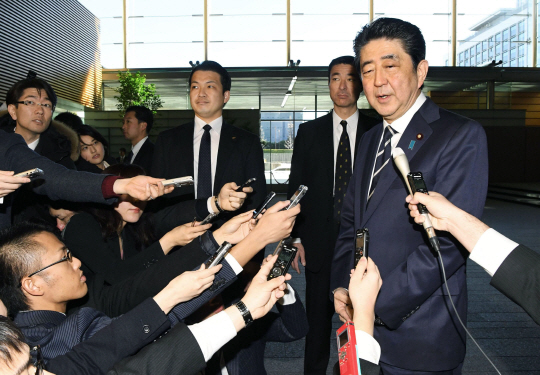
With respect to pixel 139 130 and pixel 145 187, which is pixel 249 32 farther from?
pixel 145 187

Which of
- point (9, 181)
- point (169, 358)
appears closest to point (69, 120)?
point (9, 181)

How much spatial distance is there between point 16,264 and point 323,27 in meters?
13.8

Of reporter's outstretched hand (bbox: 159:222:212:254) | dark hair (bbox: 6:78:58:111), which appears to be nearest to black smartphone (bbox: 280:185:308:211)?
reporter's outstretched hand (bbox: 159:222:212:254)

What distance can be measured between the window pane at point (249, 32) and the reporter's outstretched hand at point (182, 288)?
513 inches

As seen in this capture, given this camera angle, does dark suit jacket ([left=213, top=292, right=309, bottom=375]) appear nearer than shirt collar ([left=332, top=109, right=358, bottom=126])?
Yes

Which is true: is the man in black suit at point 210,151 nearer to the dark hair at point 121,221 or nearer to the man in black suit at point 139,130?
the dark hair at point 121,221

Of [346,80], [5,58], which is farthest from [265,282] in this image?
[5,58]

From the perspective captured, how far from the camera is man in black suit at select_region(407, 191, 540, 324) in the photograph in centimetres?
109

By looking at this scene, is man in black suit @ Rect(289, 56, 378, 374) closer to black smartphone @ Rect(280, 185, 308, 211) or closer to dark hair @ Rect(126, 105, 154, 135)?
black smartphone @ Rect(280, 185, 308, 211)

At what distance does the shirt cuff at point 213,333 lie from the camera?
4.03 feet

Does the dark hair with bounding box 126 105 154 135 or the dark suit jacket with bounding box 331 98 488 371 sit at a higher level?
the dark hair with bounding box 126 105 154 135

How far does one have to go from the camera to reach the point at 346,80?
2.79 metres

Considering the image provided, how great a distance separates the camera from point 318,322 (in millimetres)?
2666

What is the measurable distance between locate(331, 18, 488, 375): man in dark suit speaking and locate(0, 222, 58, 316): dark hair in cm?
110
